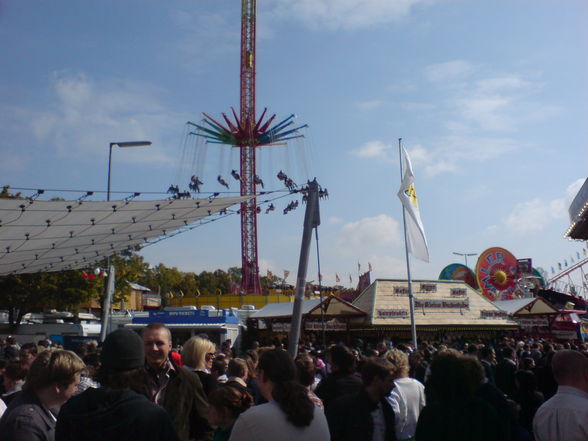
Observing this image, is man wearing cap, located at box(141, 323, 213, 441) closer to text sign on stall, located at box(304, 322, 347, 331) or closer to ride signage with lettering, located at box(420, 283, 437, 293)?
text sign on stall, located at box(304, 322, 347, 331)

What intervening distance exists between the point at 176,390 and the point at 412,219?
15.3m

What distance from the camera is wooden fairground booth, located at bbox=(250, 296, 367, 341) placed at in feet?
83.0

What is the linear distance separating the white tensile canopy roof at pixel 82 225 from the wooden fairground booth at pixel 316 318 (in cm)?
856

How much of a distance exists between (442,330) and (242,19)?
47.5 meters

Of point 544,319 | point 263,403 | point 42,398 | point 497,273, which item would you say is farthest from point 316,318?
point 497,273

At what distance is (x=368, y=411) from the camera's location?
460 cm

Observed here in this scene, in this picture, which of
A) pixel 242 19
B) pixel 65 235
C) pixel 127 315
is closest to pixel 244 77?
pixel 242 19

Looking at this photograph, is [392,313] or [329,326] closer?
[329,326]

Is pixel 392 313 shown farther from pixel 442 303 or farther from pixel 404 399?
pixel 404 399

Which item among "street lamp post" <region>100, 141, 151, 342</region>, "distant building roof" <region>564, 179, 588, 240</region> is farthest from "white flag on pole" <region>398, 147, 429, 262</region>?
"street lamp post" <region>100, 141, 151, 342</region>

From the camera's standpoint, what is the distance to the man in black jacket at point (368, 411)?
4.46 meters

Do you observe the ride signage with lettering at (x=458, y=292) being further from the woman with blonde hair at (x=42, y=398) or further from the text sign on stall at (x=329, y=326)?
the woman with blonde hair at (x=42, y=398)

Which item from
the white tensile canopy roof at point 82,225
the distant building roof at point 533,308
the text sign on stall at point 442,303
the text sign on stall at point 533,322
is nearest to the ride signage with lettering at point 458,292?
the text sign on stall at point 442,303

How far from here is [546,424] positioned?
392 centimetres
